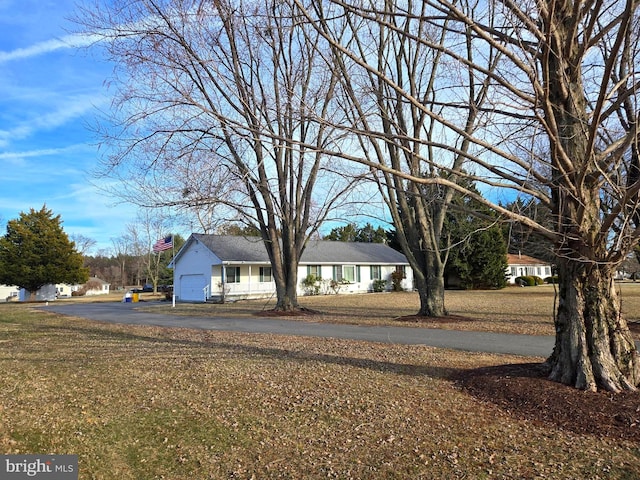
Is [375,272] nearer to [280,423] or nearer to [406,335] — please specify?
[406,335]

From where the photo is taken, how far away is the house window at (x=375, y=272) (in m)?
40.6

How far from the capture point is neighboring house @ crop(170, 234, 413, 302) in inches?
1304

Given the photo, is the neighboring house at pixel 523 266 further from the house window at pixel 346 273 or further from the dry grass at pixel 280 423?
the dry grass at pixel 280 423

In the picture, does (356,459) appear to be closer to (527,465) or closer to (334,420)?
(334,420)

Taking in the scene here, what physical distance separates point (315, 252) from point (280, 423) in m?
33.2

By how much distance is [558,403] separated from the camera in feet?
17.7

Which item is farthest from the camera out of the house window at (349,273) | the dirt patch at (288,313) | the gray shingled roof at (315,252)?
the house window at (349,273)

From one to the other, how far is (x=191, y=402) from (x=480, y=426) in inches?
132

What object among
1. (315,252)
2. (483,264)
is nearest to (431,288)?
(315,252)

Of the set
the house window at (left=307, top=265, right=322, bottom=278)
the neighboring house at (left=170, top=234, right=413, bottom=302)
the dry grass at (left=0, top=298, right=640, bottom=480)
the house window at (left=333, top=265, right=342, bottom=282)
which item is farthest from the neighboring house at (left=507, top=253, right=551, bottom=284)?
the dry grass at (left=0, top=298, right=640, bottom=480)

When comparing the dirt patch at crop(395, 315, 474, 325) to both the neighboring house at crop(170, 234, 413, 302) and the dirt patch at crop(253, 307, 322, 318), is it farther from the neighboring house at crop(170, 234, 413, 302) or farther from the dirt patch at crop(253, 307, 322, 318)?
the neighboring house at crop(170, 234, 413, 302)

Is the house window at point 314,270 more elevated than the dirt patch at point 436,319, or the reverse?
the house window at point 314,270

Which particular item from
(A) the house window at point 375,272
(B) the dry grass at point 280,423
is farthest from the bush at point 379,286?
(B) the dry grass at point 280,423

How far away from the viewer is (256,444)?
4.59 meters
